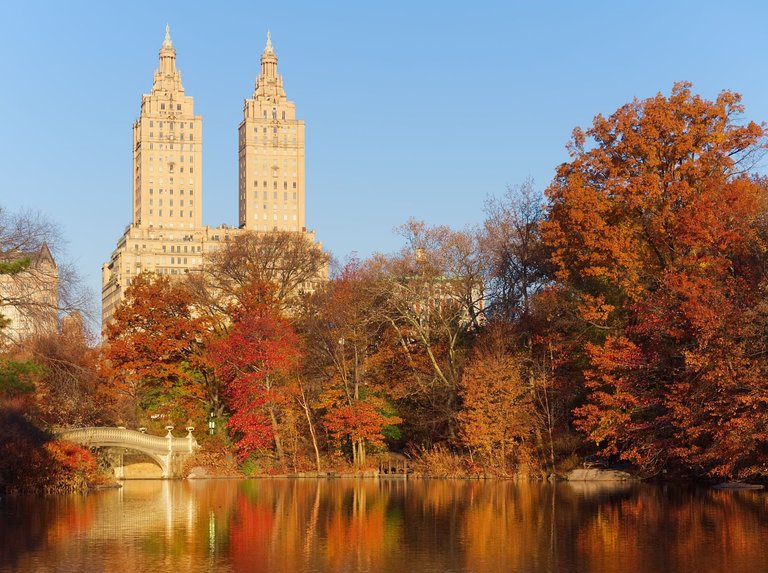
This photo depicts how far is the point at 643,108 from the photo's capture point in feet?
146

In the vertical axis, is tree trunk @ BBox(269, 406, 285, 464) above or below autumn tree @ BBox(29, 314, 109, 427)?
below

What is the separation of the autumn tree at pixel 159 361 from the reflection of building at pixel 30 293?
2162 cm

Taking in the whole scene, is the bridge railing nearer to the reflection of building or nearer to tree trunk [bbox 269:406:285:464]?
tree trunk [bbox 269:406:285:464]

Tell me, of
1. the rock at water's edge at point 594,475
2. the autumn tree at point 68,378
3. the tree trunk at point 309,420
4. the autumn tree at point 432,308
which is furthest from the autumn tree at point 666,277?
the autumn tree at point 68,378

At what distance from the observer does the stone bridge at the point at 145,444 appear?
46.3 meters

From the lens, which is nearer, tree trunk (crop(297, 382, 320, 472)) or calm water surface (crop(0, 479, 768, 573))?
calm water surface (crop(0, 479, 768, 573))

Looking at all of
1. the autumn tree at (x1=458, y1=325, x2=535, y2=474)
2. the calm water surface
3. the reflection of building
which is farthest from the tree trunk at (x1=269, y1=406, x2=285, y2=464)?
the reflection of building

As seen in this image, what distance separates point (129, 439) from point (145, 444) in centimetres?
151

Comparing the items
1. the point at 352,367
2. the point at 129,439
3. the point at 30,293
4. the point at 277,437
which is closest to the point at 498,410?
the point at 352,367

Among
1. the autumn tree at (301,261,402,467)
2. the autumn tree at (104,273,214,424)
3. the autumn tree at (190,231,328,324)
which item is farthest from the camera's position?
the autumn tree at (190,231,328,324)

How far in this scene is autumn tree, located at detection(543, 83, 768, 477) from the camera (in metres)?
37.5

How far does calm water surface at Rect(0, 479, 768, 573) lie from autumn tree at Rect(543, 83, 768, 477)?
2237 millimetres

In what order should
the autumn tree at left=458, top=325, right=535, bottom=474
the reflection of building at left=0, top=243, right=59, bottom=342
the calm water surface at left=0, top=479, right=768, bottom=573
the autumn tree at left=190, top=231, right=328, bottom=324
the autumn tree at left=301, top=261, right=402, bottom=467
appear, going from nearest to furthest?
the calm water surface at left=0, top=479, right=768, bottom=573
the reflection of building at left=0, top=243, right=59, bottom=342
the autumn tree at left=458, top=325, right=535, bottom=474
the autumn tree at left=301, top=261, right=402, bottom=467
the autumn tree at left=190, top=231, right=328, bottom=324

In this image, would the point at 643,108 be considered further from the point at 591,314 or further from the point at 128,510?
the point at 128,510
